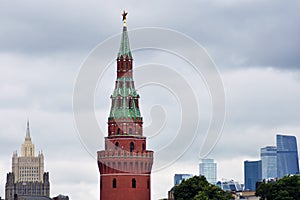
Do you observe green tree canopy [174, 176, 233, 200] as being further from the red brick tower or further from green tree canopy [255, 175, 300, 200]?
the red brick tower

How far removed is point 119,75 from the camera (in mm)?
187625

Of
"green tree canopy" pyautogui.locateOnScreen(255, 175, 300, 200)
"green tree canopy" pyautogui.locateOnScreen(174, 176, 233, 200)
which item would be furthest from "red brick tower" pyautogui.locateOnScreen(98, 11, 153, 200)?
"green tree canopy" pyautogui.locateOnScreen(255, 175, 300, 200)

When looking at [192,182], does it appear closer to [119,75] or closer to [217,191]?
[217,191]

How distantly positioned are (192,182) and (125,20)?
1291 inches

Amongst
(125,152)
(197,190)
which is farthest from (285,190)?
(125,152)

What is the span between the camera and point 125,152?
183 meters

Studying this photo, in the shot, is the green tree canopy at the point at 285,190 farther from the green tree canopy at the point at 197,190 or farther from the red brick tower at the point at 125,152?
the red brick tower at the point at 125,152

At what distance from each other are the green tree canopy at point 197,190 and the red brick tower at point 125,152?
899 centimetres

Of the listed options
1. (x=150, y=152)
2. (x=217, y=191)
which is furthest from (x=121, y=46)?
(x=217, y=191)

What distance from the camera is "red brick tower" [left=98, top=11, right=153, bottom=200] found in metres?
184

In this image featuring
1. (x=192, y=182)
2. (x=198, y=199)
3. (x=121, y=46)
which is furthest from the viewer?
(x=121, y=46)

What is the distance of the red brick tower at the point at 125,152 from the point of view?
184m

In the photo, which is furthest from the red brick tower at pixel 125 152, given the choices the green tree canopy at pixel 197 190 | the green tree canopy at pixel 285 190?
the green tree canopy at pixel 285 190

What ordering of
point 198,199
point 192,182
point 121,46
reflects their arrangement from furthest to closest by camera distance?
1. point 121,46
2. point 192,182
3. point 198,199
